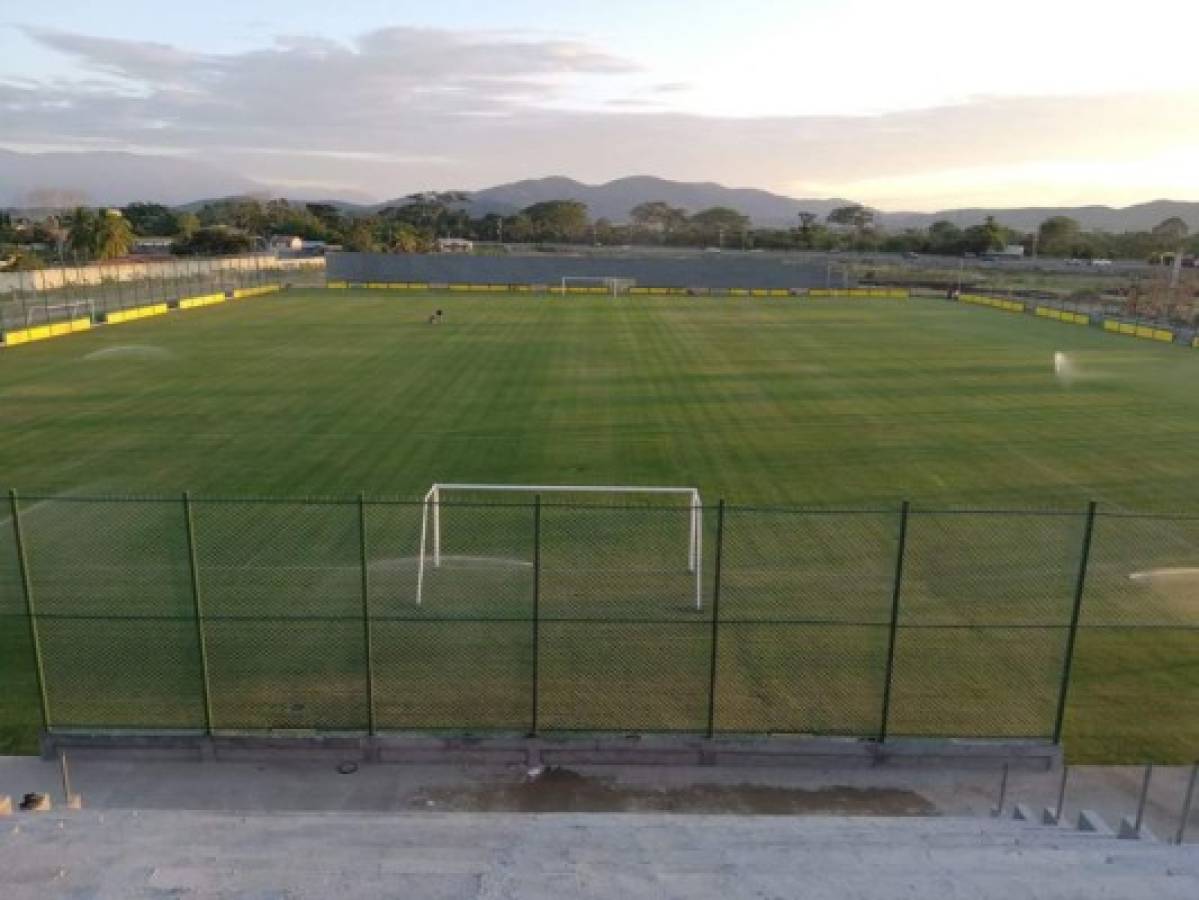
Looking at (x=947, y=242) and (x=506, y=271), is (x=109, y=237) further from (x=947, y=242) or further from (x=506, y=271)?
(x=947, y=242)

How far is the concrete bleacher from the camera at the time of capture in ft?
18.8

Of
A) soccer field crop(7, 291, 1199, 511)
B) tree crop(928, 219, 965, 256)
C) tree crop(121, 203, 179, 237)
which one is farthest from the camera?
tree crop(121, 203, 179, 237)

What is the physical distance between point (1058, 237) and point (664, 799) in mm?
173636

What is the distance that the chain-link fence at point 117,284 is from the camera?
48.1 metres

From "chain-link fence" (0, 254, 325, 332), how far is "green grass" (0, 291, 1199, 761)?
14263 mm

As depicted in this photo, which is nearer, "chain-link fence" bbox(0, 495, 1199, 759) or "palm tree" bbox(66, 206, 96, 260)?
"chain-link fence" bbox(0, 495, 1199, 759)

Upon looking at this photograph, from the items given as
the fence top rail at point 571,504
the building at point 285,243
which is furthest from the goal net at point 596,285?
the fence top rail at point 571,504

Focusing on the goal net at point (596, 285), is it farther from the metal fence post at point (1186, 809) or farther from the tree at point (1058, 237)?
the tree at point (1058, 237)

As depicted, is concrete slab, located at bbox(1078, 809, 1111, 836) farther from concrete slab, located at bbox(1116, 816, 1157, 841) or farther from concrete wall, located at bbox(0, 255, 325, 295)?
concrete wall, located at bbox(0, 255, 325, 295)

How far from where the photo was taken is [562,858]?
6297 mm

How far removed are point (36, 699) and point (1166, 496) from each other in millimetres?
20177

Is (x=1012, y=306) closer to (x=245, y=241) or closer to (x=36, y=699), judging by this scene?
(x=36, y=699)

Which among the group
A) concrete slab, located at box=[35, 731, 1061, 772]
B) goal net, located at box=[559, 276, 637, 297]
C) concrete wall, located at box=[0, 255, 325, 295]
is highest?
concrete wall, located at box=[0, 255, 325, 295]

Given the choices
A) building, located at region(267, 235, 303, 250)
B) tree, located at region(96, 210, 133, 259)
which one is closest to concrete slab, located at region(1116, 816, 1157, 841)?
tree, located at region(96, 210, 133, 259)
